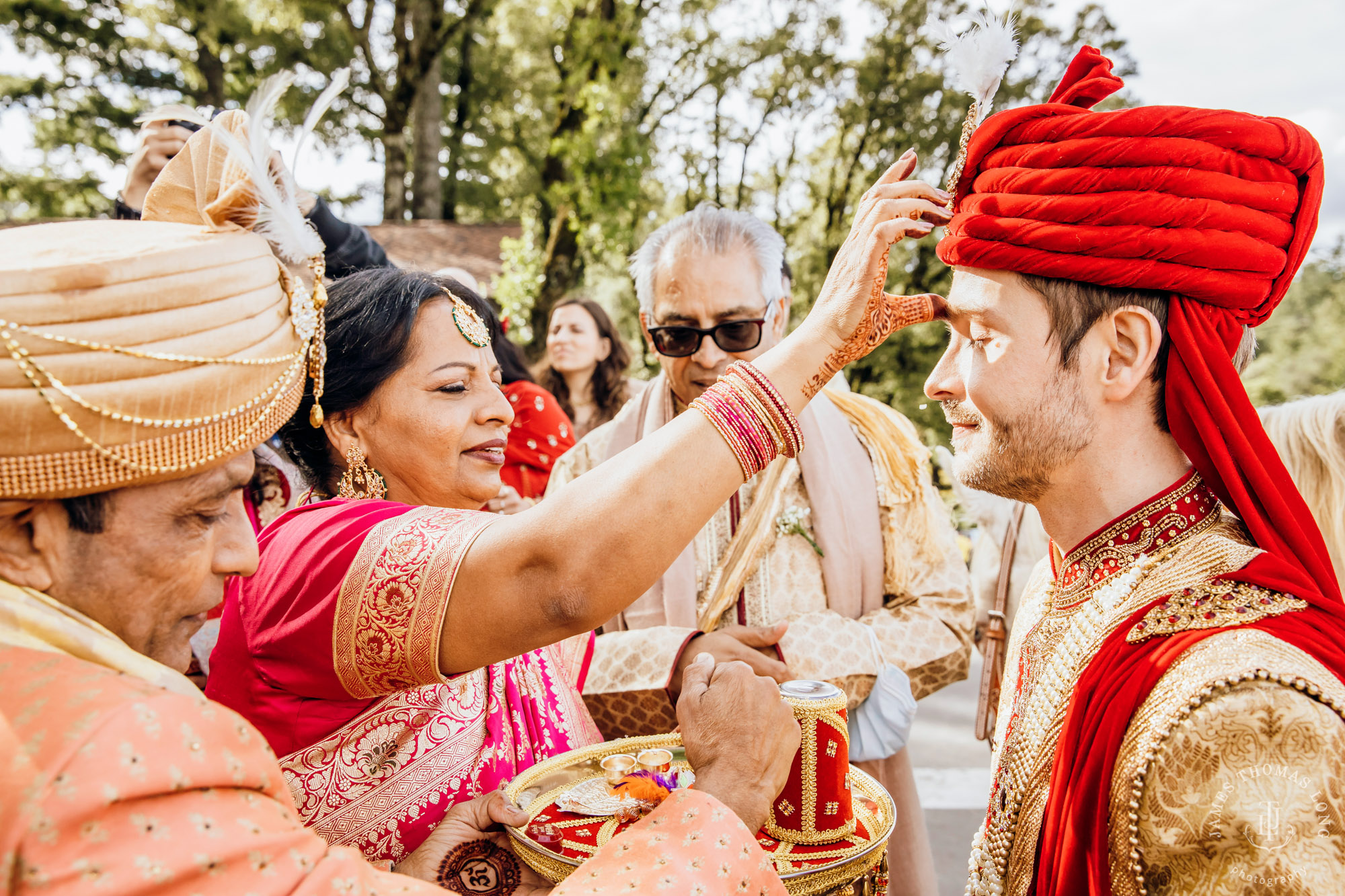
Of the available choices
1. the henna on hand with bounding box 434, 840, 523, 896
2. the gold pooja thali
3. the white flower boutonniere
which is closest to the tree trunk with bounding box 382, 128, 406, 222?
the white flower boutonniere

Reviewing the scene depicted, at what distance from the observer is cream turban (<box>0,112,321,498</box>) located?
3.40ft

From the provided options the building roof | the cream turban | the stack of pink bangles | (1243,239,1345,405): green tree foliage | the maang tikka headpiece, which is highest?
the maang tikka headpiece

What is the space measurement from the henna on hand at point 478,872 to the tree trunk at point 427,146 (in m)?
21.4

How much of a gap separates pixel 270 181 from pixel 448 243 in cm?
1794

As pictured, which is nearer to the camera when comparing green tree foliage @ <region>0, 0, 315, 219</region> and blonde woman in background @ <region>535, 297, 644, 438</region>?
blonde woman in background @ <region>535, 297, 644, 438</region>

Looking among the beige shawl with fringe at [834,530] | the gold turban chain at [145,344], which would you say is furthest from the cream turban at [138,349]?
the beige shawl with fringe at [834,530]

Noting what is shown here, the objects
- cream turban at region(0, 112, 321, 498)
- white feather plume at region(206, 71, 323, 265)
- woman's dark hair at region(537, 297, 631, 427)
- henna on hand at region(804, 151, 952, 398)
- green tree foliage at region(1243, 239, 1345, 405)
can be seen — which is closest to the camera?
cream turban at region(0, 112, 321, 498)

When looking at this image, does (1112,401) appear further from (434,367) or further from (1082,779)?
(434,367)

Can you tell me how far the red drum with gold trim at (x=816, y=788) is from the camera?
1629 mm

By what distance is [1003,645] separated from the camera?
427cm

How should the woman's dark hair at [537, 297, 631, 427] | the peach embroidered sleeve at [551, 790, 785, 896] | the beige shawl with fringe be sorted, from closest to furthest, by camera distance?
the peach embroidered sleeve at [551, 790, 785, 896], the beige shawl with fringe, the woman's dark hair at [537, 297, 631, 427]

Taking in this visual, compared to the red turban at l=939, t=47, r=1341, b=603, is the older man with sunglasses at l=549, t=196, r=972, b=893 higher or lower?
lower

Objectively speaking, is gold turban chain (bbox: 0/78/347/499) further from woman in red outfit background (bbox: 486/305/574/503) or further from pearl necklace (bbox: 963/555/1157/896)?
woman in red outfit background (bbox: 486/305/574/503)

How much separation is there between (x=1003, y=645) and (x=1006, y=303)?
293cm
